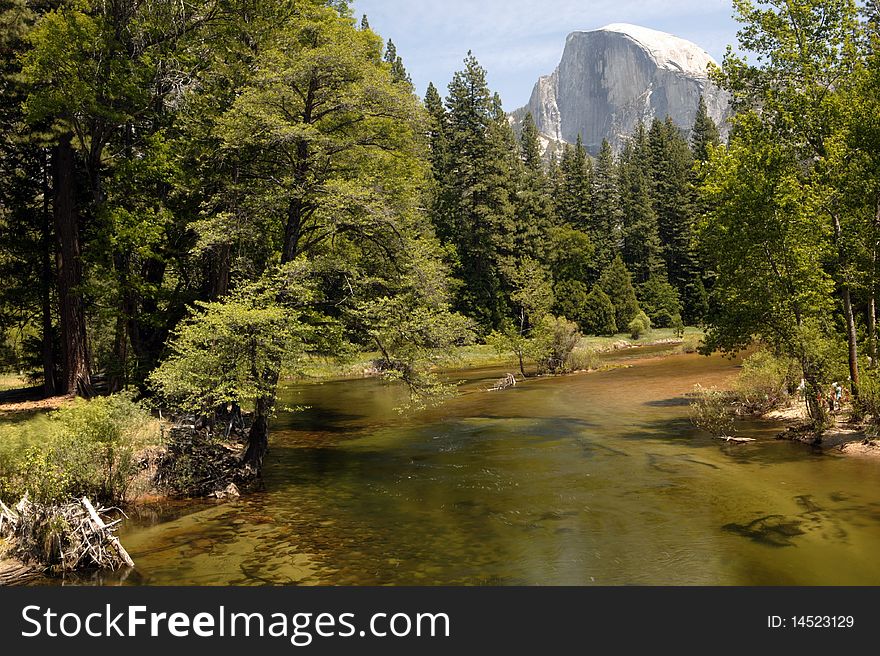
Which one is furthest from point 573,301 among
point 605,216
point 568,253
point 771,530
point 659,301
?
point 771,530

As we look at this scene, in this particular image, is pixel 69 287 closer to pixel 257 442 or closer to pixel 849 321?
pixel 257 442

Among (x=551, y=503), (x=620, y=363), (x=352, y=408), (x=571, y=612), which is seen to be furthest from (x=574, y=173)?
(x=571, y=612)

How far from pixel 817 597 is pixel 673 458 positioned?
9.47 m

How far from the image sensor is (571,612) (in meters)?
8.74

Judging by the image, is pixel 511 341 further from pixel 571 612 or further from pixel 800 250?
pixel 571 612

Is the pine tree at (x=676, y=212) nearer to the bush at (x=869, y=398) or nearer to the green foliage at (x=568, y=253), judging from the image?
the green foliage at (x=568, y=253)

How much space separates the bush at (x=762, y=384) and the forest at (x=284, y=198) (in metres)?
1.82

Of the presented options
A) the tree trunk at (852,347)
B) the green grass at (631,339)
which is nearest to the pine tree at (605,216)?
the green grass at (631,339)

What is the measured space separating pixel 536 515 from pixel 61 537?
8938 mm

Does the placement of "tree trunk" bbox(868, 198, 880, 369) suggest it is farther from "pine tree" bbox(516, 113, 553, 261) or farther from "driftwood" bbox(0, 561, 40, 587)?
"pine tree" bbox(516, 113, 553, 261)

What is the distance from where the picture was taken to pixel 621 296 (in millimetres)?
69562

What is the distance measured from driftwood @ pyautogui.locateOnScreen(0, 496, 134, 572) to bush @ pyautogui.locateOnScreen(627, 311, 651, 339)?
59.0 meters

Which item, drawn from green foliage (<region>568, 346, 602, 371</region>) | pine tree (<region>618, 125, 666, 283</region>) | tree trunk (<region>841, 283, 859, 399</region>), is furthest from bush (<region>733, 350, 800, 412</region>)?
pine tree (<region>618, 125, 666, 283</region>)

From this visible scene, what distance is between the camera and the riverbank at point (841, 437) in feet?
55.5
